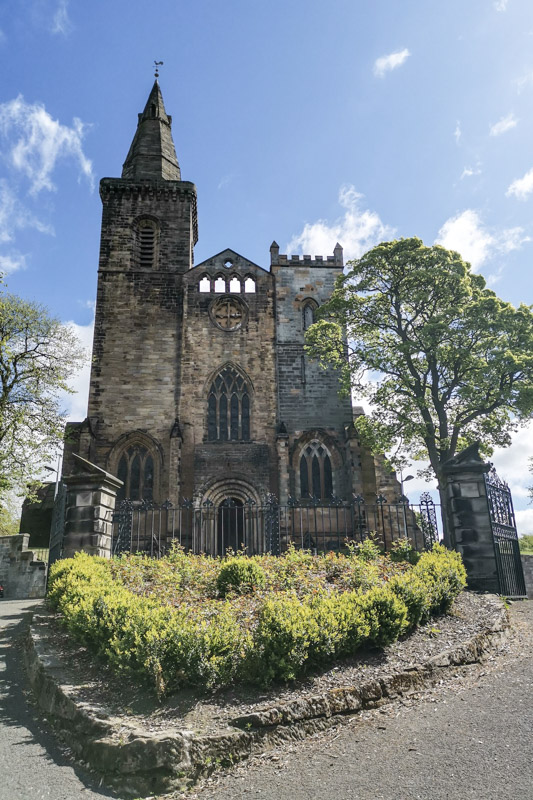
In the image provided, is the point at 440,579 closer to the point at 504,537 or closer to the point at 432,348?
the point at 504,537

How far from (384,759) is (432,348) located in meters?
14.4

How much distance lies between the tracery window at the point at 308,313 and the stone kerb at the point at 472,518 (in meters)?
15.3

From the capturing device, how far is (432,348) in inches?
700

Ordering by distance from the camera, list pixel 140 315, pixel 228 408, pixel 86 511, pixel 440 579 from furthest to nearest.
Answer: pixel 140 315
pixel 228 408
pixel 86 511
pixel 440 579

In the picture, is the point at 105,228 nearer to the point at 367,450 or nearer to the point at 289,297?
the point at 289,297

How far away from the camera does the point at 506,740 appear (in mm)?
4973

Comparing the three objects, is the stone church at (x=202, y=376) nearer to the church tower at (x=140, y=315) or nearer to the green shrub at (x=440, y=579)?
the church tower at (x=140, y=315)

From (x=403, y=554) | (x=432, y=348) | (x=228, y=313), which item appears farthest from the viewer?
(x=228, y=313)

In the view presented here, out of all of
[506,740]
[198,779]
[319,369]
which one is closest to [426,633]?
[506,740]

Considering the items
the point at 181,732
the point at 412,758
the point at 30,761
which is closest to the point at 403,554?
the point at 412,758

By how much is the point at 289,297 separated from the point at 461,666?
20.8 meters

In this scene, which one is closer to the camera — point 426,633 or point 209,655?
point 209,655

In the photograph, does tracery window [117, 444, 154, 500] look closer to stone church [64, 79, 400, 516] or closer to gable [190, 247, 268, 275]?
stone church [64, 79, 400, 516]

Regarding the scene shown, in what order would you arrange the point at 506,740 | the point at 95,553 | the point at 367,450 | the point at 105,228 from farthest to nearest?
the point at 105,228 < the point at 367,450 < the point at 95,553 < the point at 506,740
